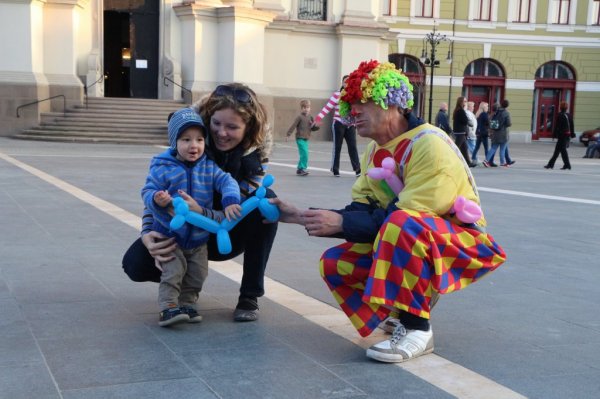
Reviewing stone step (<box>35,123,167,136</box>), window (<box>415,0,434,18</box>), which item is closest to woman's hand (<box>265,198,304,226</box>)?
stone step (<box>35,123,167,136</box>)

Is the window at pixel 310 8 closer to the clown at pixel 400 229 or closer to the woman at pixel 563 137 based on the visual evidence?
the woman at pixel 563 137

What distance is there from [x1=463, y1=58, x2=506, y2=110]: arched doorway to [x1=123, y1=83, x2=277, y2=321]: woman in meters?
36.6

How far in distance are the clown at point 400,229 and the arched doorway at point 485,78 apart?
36919 millimetres

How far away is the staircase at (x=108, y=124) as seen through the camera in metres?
22.3

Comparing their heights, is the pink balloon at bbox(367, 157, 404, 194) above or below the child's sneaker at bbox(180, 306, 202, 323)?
above

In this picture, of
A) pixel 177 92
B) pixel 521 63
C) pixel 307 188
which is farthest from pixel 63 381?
pixel 521 63

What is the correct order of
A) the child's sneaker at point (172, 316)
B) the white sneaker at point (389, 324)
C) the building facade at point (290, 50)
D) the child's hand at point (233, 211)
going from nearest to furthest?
the child's hand at point (233, 211) < the child's sneaker at point (172, 316) < the white sneaker at point (389, 324) < the building facade at point (290, 50)

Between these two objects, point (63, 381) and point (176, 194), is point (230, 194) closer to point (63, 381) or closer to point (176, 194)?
point (176, 194)

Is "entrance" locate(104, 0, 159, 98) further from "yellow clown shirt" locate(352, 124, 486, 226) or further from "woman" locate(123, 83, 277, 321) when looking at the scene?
"yellow clown shirt" locate(352, 124, 486, 226)

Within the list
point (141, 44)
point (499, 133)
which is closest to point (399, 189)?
point (499, 133)

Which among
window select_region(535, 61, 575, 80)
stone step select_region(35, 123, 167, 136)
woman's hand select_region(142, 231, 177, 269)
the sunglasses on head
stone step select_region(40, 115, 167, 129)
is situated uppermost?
window select_region(535, 61, 575, 80)

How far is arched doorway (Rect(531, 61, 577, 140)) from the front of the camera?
131ft

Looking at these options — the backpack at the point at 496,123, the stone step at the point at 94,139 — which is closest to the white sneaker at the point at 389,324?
the backpack at the point at 496,123

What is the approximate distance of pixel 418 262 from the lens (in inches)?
133
